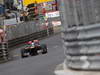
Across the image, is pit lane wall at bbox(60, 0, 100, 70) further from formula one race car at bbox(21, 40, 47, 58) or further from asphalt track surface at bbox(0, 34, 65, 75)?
formula one race car at bbox(21, 40, 47, 58)

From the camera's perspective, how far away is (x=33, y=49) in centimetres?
1911

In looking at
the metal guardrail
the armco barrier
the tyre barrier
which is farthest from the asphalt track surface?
the armco barrier

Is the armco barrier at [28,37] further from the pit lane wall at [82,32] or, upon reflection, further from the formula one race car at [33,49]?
the pit lane wall at [82,32]

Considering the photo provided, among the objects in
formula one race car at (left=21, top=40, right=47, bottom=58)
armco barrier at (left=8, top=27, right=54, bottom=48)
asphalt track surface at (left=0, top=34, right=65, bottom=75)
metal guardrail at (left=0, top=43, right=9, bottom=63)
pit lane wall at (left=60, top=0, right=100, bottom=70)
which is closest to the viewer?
pit lane wall at (left=60, top=0, right=100, bottom=70)

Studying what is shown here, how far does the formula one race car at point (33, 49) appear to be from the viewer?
19000mm

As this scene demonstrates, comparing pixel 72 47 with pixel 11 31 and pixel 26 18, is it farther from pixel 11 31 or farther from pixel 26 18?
pixel 26 18

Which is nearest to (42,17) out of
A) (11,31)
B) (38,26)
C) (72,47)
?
(38,26)

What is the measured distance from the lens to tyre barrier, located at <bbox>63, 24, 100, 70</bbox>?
18.4 feet

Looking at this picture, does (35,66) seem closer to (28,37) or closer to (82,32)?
(82,32)

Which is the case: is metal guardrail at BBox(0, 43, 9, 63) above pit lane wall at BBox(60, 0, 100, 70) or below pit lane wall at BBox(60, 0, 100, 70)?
below

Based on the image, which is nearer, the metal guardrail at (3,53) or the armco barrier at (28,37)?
the metal guardrail at (3,53)

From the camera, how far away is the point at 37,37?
33719 mm

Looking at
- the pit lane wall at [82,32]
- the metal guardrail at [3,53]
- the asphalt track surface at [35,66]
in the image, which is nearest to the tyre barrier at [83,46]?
the pit lane wall at [82,32]

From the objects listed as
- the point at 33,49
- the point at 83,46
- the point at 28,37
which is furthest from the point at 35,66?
the point at 28,37
